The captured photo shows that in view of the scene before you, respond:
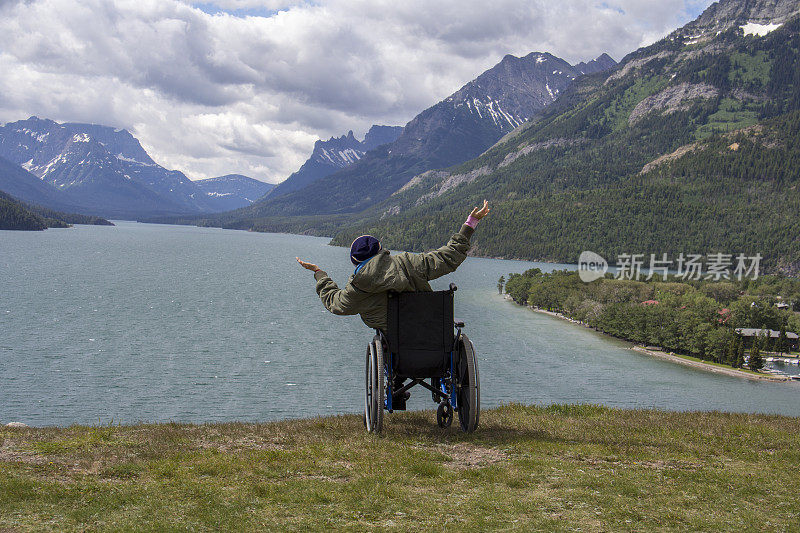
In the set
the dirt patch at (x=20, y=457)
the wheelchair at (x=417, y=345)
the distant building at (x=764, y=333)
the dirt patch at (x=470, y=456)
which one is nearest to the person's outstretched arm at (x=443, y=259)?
the wheelchair at (x=417, y=345)

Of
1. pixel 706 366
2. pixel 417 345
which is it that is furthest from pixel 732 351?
pixel 417 345

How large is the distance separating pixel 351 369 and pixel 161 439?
2382 inches

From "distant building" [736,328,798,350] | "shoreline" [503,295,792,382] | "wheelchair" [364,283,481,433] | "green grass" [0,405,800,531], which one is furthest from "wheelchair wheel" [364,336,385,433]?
"distant building" [736,328,798,350]

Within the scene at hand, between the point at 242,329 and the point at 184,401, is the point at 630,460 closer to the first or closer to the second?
the point at 184,401

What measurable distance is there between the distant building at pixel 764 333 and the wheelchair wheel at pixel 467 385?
380 ft

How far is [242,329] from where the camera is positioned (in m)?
89.0

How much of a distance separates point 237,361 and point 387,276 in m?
64.0

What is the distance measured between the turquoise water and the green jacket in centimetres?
A: 3217

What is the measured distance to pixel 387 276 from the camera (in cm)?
930

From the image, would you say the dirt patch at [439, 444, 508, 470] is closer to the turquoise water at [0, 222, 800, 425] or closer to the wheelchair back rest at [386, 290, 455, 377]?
the wheelchair back rest at [386, 290, 455, 377]

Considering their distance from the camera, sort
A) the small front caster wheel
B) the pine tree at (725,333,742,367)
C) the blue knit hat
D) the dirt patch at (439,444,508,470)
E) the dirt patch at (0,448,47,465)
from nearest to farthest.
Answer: the dirt patch at (0,448,47,465) < the dirt patch at (439,444,508,470) < the blue knit hat < the small front caster wheel < the pine tree at (725,333,742,367)

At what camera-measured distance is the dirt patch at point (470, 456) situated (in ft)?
27.2

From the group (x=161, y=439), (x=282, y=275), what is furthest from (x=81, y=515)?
(x=282, y=275)

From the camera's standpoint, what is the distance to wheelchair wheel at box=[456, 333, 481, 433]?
958 cm
